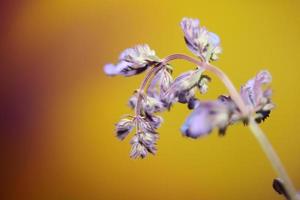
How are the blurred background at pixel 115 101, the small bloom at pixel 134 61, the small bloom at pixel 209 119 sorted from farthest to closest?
the blurred background at pixel 115 101 < the small bloom at pixel 134 61 < the small bloom at pixel 209 119

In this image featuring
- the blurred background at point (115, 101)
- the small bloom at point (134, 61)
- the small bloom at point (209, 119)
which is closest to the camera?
the small bloom at point (209, 119)

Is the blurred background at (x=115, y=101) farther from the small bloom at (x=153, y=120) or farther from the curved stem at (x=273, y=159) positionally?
the curved stem at (x=273, y=159)

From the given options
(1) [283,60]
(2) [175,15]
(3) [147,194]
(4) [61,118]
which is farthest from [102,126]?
(1) [283,60]

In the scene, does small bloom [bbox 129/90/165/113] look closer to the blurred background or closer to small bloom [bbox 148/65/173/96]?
small bloom [bbox 148/65/173/96]

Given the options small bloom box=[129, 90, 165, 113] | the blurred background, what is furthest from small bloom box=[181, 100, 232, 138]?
the blurred background

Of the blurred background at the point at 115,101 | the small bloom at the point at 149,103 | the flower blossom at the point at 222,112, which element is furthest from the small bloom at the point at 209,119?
the blurred background at the point at 115,101

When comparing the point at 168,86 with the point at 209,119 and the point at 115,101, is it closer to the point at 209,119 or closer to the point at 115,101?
the point at 209,119

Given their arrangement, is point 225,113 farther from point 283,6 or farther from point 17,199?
point 17,199

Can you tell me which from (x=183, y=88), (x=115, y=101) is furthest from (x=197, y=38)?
(x=115, y=101)
